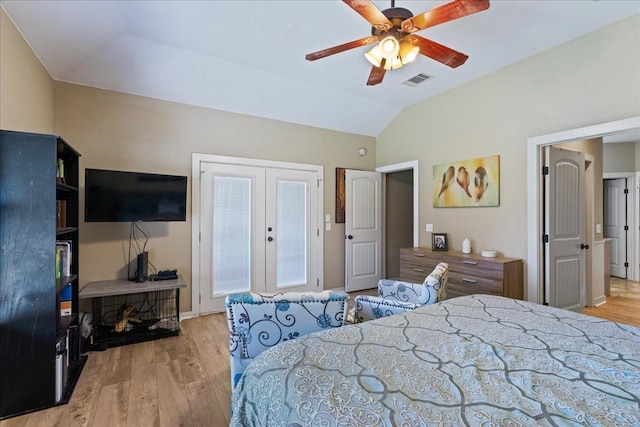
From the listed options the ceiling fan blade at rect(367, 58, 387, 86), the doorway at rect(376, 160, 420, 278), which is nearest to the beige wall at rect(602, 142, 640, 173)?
the doorway at rect(376, 160, 420, 278)

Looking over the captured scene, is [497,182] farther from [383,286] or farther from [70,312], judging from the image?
[70,312]

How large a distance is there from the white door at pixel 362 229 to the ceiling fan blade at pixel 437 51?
2822 mm

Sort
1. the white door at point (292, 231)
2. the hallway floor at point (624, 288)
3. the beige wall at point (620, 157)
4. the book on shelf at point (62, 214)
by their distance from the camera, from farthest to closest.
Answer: the beige wall at point (620, 157)
the hallway floor at point (624, 288)
the white door at point (292, 231)
the book on shelf at point (62, 214)

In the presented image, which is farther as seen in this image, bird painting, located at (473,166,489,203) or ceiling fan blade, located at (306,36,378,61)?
bird painting, located at (473,166,489,203)

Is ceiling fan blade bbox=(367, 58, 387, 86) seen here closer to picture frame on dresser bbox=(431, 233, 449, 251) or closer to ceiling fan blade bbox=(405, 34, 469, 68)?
ceiling fan blade bbox=(405, 34, 469, 68)

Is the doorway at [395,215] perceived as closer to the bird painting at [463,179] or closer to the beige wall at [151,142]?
the bird painting at [463,179]

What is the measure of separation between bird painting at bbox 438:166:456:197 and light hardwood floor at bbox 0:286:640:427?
3433 millimetres

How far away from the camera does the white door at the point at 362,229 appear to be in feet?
16.8

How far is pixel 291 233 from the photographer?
15.4 ft

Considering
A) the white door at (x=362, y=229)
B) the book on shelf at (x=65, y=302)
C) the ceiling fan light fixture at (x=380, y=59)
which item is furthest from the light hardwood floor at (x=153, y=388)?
Answer: the ceiling fan light fixture at (x=380, y=59)

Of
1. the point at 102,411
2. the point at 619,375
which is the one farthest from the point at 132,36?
the point at 619,375

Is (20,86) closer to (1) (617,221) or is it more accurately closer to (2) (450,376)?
(2) (450,376)

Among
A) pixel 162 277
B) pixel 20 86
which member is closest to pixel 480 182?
pixel 162 277

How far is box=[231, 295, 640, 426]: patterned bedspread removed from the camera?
2.82 feet
